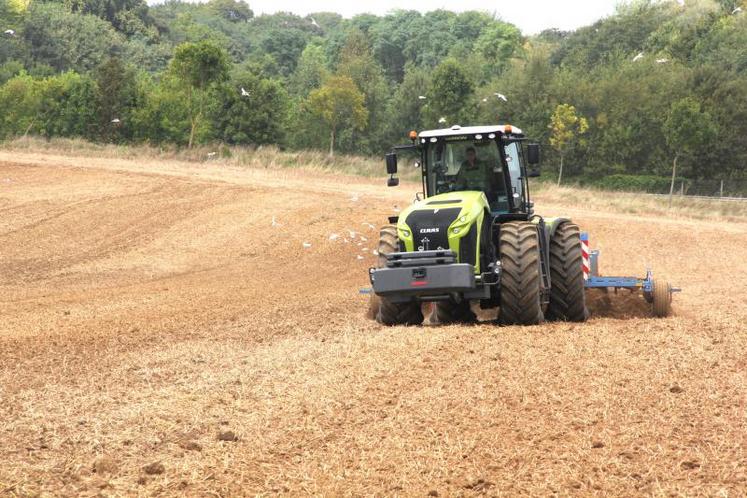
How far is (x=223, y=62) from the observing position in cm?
5641

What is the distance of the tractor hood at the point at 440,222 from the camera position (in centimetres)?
1189

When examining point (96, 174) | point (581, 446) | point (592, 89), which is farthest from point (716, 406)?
point (592, 89)

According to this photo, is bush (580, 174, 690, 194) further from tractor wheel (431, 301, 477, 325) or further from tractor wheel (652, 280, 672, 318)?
tractor wheel (431, 301, 477, 325)

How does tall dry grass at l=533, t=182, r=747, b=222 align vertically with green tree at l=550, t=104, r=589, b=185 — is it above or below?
below

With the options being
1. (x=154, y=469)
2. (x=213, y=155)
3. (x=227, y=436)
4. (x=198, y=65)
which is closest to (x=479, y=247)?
(x=227, y=436)

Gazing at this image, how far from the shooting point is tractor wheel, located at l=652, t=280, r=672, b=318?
45.8 feet

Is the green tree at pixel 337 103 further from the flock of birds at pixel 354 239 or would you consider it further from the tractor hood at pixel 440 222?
the tractor hood at pixel 440 222

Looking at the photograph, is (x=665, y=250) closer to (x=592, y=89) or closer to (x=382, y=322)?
(x=382, y=322)

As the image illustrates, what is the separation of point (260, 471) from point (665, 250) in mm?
23989

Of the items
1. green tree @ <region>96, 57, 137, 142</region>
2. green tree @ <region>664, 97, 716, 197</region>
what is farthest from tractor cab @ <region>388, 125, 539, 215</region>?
green tree @ <region>96, 57, 137, 142</region>

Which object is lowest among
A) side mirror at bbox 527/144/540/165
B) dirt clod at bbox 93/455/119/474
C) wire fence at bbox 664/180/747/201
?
wire fence at bbox 664/180/747/201

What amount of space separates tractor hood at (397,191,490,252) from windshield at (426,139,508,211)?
0.61m

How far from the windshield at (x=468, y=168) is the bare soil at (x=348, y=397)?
188cm

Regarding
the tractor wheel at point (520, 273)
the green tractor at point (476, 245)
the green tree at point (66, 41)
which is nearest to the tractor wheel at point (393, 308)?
the green tractor at point (476, 245)
